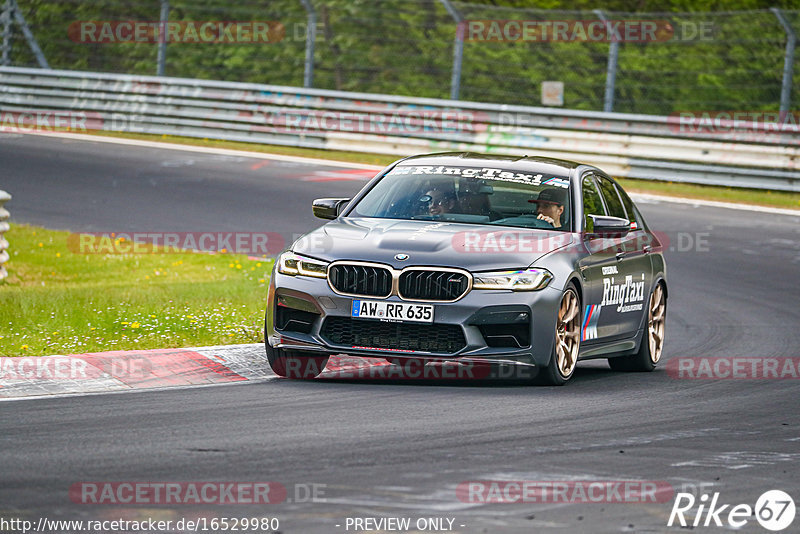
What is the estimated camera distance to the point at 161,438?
7.20 metres

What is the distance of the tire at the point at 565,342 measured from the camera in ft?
30.9

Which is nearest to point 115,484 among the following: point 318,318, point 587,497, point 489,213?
point 587,497

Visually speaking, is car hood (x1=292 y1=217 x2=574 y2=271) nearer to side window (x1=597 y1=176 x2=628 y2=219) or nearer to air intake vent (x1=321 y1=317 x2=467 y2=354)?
air intake vent (x1=321 y1=317 x2=467 y2=354)

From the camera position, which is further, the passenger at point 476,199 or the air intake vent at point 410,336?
the passenger at point 476,199

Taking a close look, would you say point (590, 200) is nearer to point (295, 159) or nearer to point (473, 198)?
point (473, 198)

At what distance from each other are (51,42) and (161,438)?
23.9 meters

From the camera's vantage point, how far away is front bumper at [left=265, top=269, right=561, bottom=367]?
909cm

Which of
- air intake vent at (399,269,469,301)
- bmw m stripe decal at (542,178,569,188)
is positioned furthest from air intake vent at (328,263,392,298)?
bmw m stripe decal at (542,178,569,188)

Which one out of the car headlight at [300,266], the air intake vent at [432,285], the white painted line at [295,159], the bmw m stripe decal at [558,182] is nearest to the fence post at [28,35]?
the white painted line at [295,159]

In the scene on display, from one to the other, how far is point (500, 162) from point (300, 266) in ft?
7.32

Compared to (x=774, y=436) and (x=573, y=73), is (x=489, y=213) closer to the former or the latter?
(x=774, y=436)

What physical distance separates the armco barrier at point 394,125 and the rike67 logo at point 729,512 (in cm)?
1699

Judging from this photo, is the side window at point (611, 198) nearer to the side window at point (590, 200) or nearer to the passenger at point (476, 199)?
the side window at point (590, 200)

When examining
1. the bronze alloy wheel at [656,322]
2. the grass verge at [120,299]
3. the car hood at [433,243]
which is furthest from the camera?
the bronze alloy wheel at [656,322]
